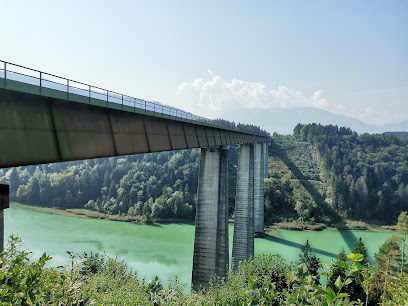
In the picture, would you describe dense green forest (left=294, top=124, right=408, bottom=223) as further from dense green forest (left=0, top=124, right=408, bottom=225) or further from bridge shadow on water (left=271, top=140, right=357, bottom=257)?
bridge shadow on water (left=271, top=140, right=357, bottom=257)

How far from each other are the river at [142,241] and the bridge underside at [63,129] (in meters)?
22.7

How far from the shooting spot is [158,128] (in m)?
14.9

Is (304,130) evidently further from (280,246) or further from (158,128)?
(158,128)

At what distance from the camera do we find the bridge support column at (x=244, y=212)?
113 feet

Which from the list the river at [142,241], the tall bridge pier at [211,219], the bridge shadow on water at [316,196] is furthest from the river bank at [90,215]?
the tall bridge pier at [211,219]

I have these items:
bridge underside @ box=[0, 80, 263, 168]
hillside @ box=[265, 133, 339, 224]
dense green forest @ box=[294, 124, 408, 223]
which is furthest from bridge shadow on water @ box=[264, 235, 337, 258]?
bridge underside @ box=[0, 80, 263, 168]

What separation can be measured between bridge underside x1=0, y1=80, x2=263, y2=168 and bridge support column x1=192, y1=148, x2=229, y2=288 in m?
9.80

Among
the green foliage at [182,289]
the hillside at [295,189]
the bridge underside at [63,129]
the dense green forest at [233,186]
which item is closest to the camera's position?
the green foliage at [182,289]

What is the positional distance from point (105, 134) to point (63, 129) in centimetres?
194

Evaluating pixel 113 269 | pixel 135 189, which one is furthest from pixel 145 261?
pixel 135 189

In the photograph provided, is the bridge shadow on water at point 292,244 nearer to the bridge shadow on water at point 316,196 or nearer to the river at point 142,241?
the river at point 142,241

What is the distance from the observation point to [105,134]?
10.9 m

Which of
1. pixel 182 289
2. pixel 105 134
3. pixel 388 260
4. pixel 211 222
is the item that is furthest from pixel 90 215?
pixel 105 134

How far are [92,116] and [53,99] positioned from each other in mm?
1826
